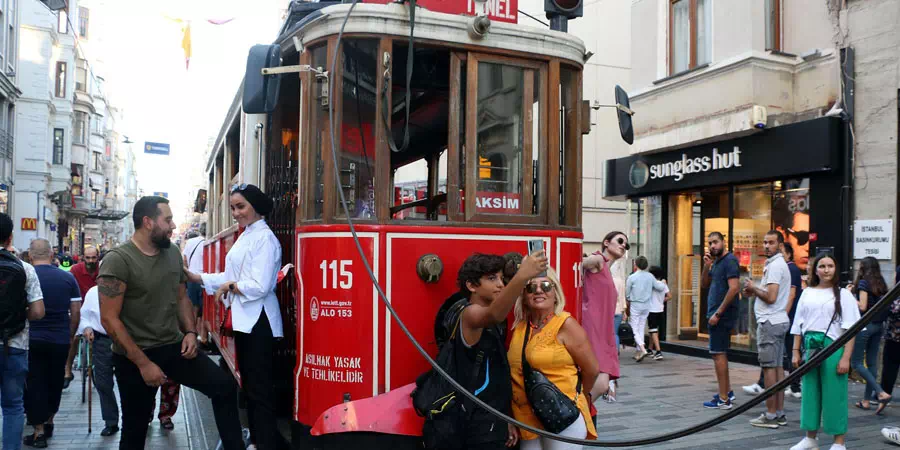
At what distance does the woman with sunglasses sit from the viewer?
13.6ft

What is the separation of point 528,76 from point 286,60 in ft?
5.49

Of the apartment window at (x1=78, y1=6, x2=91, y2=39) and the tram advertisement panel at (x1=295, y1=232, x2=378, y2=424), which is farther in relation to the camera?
the apartment window at (x1=78, y1=6, x2=91, y2=39)

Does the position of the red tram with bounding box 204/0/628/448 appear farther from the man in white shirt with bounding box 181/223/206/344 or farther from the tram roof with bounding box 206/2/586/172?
the man in white shirt with bounding box 181/223/206/344

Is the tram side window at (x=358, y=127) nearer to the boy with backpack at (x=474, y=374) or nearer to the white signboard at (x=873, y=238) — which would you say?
the boy with backpack at (x=474, y=374)

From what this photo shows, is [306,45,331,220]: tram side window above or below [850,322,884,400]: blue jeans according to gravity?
above

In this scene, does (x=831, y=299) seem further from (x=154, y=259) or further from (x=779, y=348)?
(x=154, y=259)

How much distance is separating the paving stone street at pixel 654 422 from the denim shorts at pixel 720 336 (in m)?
0.69

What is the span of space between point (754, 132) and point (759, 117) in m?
0.32

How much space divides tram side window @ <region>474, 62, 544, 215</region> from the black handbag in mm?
1189

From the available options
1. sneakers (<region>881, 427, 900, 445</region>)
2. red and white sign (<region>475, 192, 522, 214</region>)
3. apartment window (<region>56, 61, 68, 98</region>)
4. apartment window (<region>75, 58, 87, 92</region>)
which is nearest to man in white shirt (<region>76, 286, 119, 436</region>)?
red and white sign (<region>475, 192, 522, 214</region>)

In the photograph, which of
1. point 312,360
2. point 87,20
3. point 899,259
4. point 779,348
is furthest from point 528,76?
point 87,20

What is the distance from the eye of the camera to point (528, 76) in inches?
196

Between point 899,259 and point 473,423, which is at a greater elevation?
point 899,259

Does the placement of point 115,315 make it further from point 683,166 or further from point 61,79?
point 61,79
